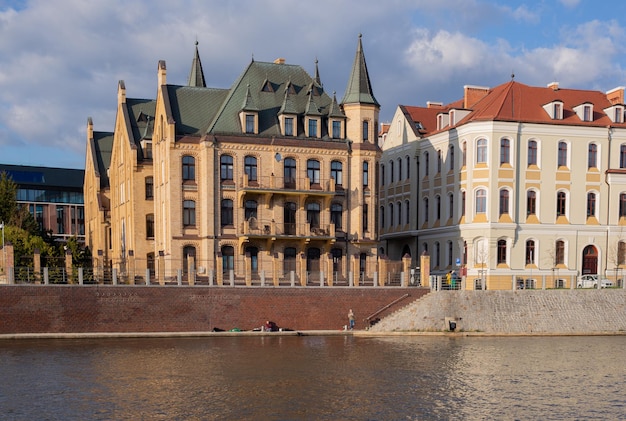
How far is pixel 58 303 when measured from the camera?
42.5 m

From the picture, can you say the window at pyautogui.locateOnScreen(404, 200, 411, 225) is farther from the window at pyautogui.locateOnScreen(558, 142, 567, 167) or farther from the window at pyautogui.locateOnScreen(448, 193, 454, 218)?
the window at pyautogui.locateOnScreen(558, 142, 567, 167)

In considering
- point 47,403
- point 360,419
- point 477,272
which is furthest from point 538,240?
point 47,403

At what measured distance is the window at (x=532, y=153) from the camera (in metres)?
56.8

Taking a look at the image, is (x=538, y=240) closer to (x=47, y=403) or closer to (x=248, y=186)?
(x=248, y=186)

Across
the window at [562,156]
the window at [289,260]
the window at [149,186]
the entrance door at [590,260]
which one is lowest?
the entrance door at [590,260]

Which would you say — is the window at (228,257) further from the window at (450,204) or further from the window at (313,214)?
the window at (450,204)

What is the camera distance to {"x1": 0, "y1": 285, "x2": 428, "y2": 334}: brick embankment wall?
138 feet

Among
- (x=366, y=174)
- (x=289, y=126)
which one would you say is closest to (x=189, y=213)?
(x=289, y=126)

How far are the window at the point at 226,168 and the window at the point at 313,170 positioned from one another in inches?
228

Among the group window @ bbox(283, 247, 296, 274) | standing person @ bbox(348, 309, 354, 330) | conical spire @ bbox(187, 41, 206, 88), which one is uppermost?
conical spire @ bbox(187, 41, 206, 88)

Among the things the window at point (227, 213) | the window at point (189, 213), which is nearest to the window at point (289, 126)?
the window at point (227, 213)

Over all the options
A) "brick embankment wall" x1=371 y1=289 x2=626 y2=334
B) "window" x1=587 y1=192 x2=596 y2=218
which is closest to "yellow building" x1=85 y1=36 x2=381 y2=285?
"brick embankment wall" x1=371 y1=289 x2=626 y2=334

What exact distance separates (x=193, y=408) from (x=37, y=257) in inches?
905

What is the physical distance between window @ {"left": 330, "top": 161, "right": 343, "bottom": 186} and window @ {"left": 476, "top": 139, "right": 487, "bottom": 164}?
10.7 m
